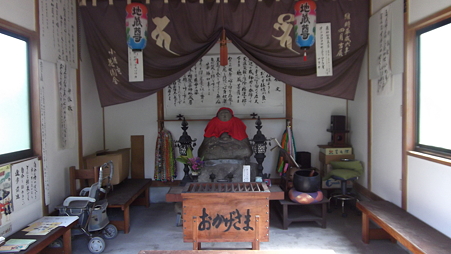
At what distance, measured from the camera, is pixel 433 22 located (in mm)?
2863

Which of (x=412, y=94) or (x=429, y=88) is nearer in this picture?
(x=429, y=88)

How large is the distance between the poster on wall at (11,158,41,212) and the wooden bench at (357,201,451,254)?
3625 mm

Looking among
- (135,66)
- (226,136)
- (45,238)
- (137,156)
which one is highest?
(135,66)

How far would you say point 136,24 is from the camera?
11.5ft

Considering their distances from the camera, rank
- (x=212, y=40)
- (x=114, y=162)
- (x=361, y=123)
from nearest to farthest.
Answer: (x=212, y=40)
(x=114, y=162)
(x=361, y=123)

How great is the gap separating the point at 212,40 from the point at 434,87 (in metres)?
2.56

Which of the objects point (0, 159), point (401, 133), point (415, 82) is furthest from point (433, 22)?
point (0, 159)

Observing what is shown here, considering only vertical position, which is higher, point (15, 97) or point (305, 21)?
point (305, 21)

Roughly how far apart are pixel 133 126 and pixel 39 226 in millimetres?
2435

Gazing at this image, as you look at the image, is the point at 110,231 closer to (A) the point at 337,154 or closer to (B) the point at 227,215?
(B) the point at 227,215

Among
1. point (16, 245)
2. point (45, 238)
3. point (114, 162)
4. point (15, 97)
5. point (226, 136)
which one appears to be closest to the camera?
point (16, 245)

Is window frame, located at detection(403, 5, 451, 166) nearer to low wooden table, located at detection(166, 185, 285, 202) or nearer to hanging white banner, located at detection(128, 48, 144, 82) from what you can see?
low wooden table, located at detection(166, 185, 285, 202)

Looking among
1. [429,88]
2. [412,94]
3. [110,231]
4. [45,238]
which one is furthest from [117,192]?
[429,88]

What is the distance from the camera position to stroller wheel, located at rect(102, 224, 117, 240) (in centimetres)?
367
